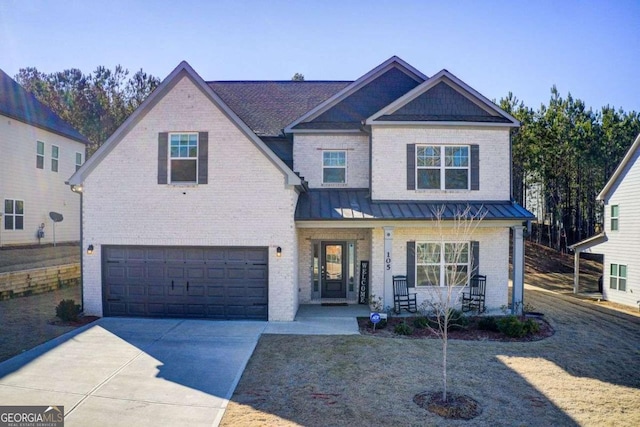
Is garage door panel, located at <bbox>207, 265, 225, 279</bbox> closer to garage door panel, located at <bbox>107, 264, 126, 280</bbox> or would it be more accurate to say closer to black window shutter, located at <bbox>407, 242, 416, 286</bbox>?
garage door panel, located at <bbox>107, 264, 126, 280</bbox>

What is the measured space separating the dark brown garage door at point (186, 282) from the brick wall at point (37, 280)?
4.71m

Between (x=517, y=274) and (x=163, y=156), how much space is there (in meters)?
11.8

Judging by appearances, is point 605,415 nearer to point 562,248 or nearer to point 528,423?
point 528,423

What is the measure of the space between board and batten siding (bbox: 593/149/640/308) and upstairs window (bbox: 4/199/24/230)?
28.5 meters

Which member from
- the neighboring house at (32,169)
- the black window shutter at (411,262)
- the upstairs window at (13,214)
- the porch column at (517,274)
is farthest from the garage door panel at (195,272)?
the upstairs window at (13,214)

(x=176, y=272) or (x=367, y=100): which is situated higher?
(x=367, y=100)

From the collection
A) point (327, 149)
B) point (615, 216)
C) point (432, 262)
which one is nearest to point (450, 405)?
point (432, 262)

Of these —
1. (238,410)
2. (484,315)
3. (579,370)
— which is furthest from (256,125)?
(579,370)

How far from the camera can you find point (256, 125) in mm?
16656

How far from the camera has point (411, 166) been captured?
13.8 meters

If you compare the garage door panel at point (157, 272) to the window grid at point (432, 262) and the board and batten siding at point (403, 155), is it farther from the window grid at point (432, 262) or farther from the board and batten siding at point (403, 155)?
the window grid at point (432, 262)

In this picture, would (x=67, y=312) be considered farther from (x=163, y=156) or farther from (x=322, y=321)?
(x=322, y=321)

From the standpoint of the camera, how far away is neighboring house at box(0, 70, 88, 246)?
1986 cm

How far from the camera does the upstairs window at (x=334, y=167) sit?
48.8ft
